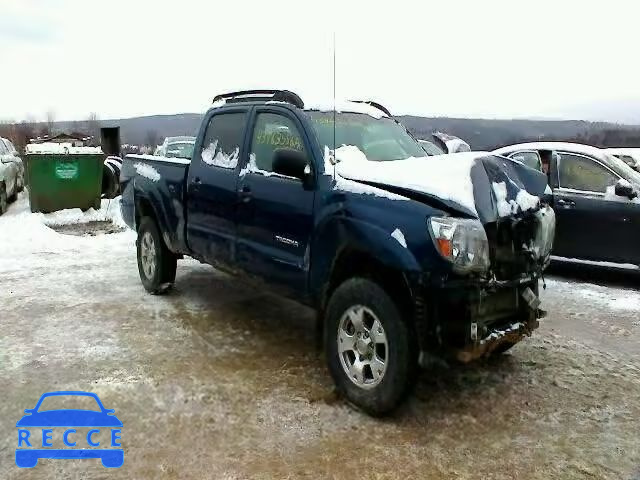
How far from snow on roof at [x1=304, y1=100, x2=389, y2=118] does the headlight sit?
5.09 ft

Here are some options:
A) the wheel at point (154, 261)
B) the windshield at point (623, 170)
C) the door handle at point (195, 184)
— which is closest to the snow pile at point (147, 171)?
the wheel at point (154, 261)

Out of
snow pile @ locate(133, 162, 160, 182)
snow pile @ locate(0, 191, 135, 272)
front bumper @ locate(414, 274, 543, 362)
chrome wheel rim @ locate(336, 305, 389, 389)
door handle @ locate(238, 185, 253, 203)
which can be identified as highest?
snow pile @ locate(133, 162, 160, 182)

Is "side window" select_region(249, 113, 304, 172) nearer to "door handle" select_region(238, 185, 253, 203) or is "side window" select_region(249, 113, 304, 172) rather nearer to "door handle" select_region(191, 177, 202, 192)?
"door handle" select_region(238, 185, 253, 203)

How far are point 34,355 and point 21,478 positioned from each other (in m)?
1.75

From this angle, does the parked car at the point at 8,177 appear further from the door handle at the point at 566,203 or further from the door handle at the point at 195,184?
the door handle at the point at 566,203

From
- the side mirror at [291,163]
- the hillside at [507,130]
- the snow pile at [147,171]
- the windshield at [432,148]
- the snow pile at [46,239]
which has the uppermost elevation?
the hillside at [507,130]

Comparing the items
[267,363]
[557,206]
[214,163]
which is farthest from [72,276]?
[557,206]

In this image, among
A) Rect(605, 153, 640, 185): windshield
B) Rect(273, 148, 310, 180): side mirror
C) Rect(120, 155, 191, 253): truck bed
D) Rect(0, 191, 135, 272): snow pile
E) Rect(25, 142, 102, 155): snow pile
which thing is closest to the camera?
Rect(273, 148, 310, 180): side mirror

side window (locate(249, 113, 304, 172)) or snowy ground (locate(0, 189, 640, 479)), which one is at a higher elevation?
side window (locate(249, 113, 304, 172))

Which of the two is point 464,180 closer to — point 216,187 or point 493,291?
point 493,291

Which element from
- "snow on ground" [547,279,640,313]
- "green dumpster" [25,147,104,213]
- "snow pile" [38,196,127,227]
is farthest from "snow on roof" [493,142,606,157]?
"green dumpster" [25,147,104,213]

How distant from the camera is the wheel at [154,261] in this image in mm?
6070

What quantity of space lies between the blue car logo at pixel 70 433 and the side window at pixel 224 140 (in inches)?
83.8

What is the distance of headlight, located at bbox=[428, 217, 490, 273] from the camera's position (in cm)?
321
